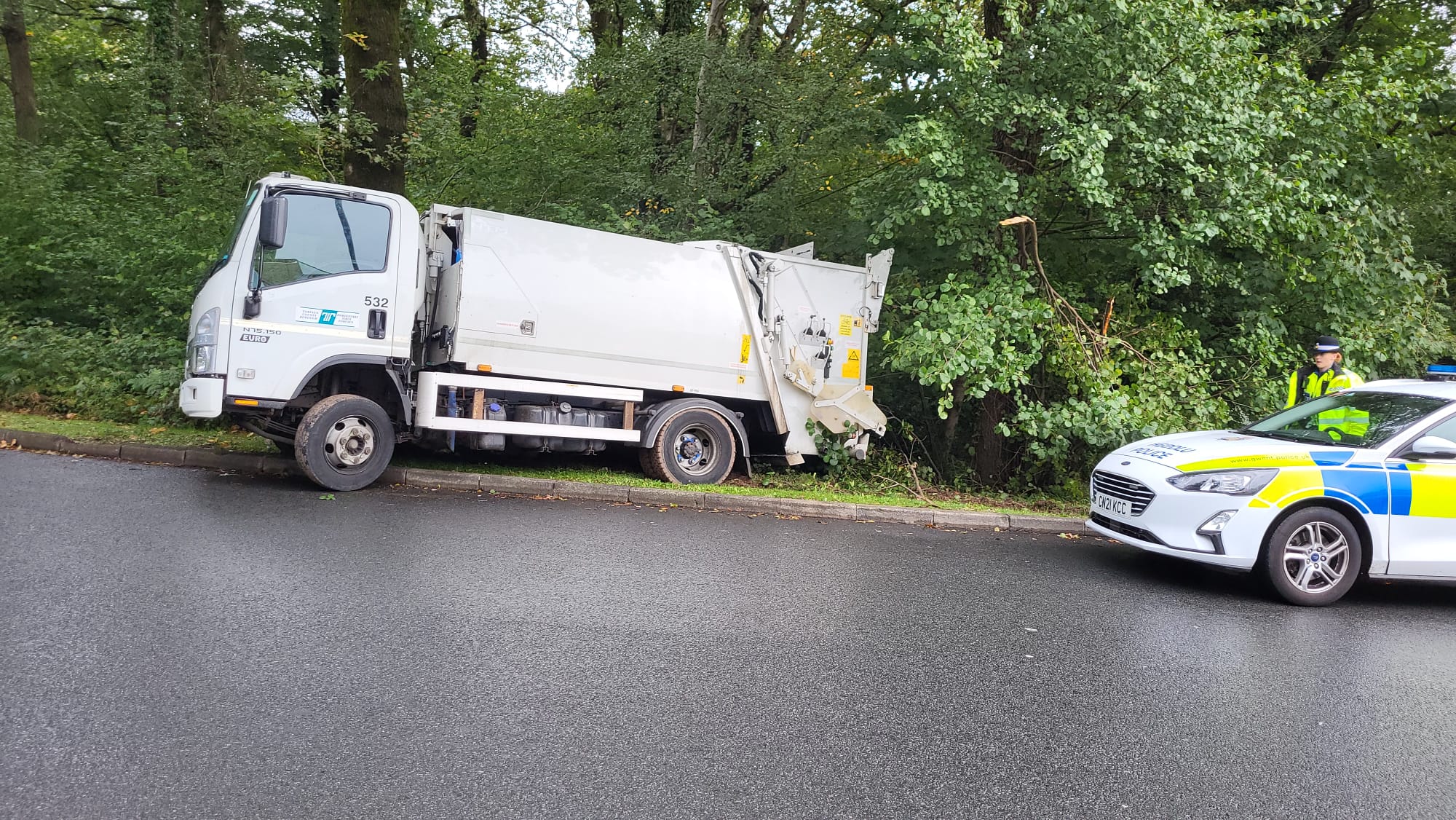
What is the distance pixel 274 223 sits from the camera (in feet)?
25.7

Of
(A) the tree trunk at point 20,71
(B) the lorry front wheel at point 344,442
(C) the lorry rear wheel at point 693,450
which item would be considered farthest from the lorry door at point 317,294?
(A) the tree trunk at point 20,71

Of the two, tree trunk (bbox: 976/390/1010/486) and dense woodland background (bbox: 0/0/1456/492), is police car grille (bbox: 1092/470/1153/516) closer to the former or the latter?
dense woodland background (bbox: 0/0/1456/492)

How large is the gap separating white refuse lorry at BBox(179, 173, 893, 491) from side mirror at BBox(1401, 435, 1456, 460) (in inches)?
207

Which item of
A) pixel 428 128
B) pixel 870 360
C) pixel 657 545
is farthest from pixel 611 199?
pixel 657 545

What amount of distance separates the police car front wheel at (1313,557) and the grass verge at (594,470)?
3.46 metres

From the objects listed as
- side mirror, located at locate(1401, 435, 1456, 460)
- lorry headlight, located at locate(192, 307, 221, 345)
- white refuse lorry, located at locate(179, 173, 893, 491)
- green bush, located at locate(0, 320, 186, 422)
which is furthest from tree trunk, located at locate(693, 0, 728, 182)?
side mirror, located at locate(1401, 435, 1456, 460)

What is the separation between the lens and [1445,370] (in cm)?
791

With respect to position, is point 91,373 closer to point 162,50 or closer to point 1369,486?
point 162,50

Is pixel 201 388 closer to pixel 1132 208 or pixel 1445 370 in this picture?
pixel 1132 208

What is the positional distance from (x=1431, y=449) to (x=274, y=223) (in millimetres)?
9150

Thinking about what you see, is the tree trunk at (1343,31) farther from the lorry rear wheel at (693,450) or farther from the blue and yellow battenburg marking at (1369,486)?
the lorry rear wheel at (693,450)

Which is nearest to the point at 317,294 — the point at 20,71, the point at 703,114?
the point at 703,114

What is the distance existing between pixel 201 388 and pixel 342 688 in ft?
17.0

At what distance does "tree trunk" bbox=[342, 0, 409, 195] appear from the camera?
501 inches
